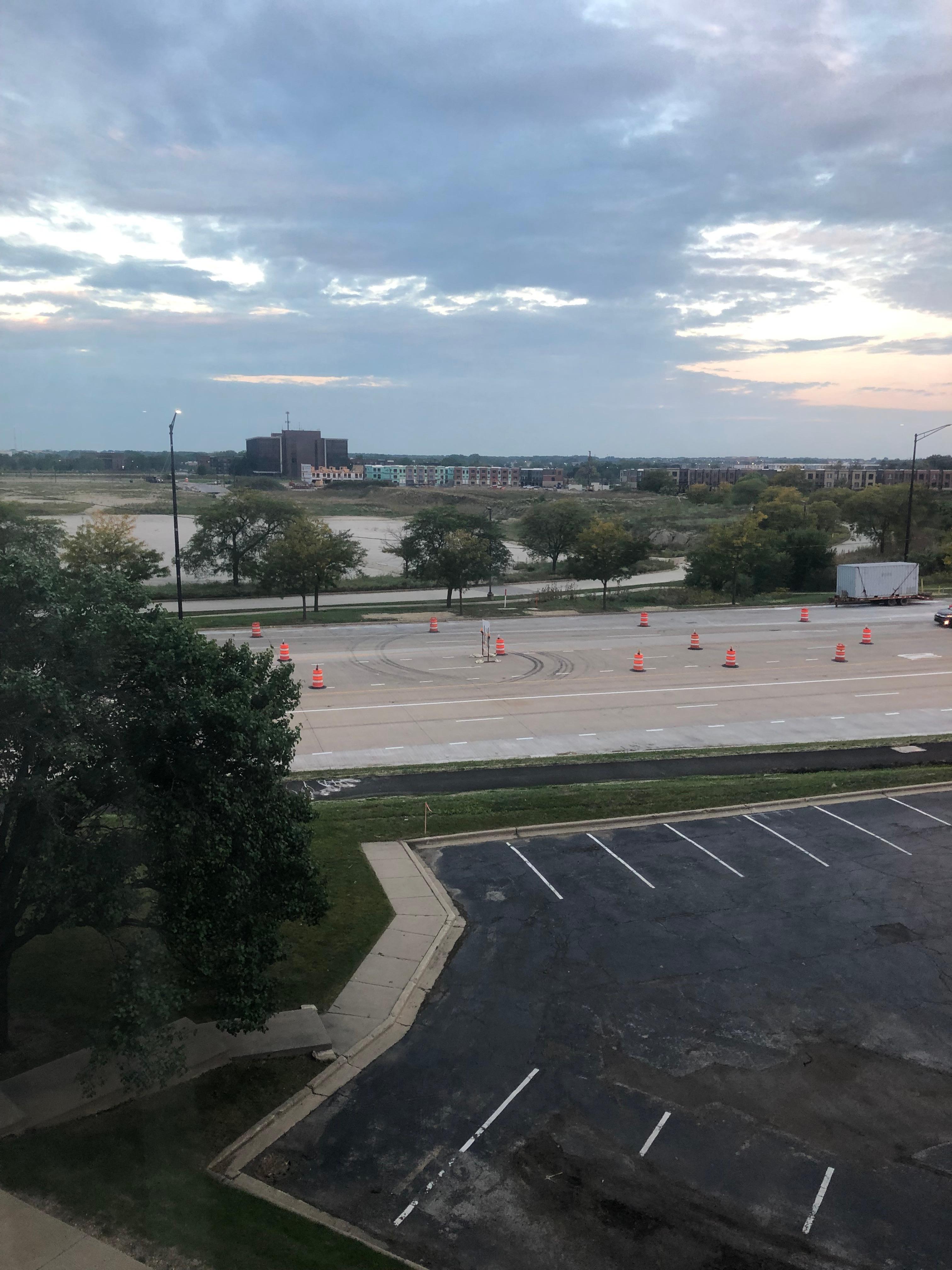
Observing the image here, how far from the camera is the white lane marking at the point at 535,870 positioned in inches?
606

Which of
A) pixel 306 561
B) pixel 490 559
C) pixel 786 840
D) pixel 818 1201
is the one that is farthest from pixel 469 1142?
pixel 490 559

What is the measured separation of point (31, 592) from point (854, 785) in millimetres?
18031

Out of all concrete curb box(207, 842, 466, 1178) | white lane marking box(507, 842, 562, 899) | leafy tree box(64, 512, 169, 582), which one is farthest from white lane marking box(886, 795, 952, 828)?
leafy tree box(64, 512, 169, 582)

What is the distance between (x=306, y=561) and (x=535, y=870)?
98.6 feet

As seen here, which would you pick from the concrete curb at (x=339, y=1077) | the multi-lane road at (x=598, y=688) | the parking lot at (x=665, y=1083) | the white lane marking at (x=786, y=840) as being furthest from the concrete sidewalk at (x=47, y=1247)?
the multi-lane road at (x=598, y=688)

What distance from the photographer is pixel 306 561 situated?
43875 millimetres

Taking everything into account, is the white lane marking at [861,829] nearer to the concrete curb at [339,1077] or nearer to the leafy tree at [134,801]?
the concrete curb at [339,1077]

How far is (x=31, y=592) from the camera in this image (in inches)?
368

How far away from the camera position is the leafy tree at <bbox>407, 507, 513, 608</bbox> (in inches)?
1855

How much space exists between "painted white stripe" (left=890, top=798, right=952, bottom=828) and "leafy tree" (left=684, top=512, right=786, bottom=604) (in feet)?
108

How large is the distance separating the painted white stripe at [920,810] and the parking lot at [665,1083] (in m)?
2.43

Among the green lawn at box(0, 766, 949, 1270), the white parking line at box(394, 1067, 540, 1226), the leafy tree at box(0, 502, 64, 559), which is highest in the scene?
the leafy tree at box(0, 502, 64, 559)

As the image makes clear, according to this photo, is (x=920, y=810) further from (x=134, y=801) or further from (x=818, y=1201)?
(x=134, y=801)

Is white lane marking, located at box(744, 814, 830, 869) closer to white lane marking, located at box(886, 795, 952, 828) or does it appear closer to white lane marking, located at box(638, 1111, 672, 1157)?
white lane marking, located at box(886, 795, 952, 828)
